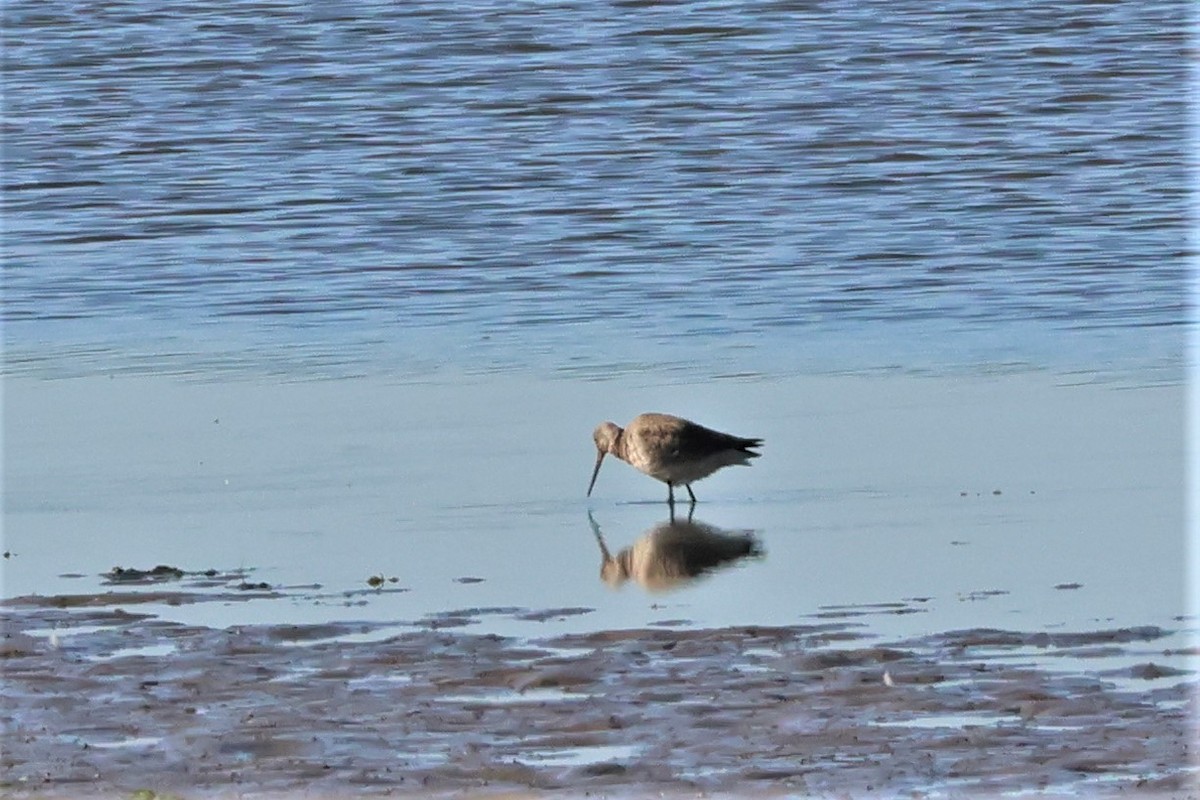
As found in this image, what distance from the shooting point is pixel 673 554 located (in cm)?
848

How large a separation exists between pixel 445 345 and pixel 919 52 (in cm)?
1366

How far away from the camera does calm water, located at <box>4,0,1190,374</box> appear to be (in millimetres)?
12859

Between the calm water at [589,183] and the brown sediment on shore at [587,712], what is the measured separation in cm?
486

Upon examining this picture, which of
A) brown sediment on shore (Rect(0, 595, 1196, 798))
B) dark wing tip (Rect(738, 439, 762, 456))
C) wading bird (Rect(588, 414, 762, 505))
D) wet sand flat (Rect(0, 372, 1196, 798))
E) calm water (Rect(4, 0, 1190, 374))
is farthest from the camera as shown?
calm water (Rect(4, 0, 1190, 374))

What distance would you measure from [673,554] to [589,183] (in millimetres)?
10096

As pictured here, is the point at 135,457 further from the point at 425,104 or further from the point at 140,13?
the point at 140,13

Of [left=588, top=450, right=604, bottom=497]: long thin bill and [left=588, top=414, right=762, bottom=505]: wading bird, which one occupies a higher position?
[left=588, top=414, right=762, bottom=505]: wading bird

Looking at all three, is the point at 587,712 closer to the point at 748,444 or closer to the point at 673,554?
the point at 673,554

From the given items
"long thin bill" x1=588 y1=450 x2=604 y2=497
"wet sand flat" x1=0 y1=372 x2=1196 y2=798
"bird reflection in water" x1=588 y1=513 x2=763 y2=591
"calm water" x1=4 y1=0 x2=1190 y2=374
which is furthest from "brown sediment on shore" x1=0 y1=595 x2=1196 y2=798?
"calm water" x1=4 y1=0 x2=1190 y2=374

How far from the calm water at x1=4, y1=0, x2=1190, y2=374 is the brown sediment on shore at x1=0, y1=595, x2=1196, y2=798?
4.86 metres

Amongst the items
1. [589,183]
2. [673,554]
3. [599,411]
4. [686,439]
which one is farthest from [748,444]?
[589,183]

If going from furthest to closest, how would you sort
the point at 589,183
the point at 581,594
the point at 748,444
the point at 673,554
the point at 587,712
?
1. the point at 589,183
2. the point at 748,444
3. the point at 673,554
4. the point at 581,594
5. the point at 587,712

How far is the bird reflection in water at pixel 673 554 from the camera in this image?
805 cm

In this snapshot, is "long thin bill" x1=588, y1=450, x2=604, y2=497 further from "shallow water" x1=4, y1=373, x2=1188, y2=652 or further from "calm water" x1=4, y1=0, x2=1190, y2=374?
"calm water" x1=4, y1=0, x2=1190, y2=374
